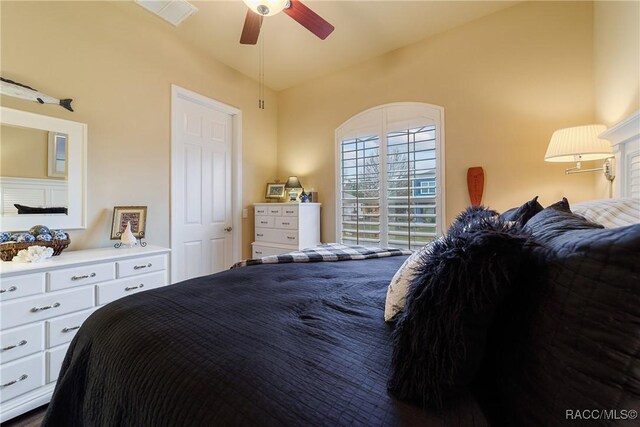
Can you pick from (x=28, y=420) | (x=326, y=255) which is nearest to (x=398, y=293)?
(x=326, y=255)

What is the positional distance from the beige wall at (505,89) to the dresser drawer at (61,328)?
3.23m

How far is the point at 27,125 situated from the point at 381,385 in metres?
2.85

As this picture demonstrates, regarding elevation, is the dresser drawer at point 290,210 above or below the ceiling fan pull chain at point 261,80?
below

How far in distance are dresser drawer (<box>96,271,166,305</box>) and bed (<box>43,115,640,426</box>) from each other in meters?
1.12

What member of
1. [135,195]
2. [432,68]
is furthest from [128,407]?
[432,68]

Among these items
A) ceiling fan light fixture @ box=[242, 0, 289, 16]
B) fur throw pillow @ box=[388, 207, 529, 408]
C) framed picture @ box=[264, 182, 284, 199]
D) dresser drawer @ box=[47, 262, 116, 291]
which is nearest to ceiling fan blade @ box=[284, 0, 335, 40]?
ceiling fan light fixture @ box=[242, 0, 289, 16]

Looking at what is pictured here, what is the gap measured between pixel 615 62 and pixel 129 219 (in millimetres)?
3979

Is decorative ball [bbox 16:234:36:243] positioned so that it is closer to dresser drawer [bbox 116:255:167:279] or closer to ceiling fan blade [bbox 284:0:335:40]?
dresser drawer [bbox 116:255:167:279]

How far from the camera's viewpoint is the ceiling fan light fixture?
169cm

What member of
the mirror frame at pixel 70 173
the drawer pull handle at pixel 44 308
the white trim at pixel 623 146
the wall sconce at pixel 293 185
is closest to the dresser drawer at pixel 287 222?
the wall sconce at pixel 293 185

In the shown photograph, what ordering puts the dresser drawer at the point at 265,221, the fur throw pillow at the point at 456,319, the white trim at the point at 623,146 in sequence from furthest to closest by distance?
1. the dresser drawer at the point at 265,221
2. the white trim at the point at 623,146
3. the fur throw pillow at the point at 456,319

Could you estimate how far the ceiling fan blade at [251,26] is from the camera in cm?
193

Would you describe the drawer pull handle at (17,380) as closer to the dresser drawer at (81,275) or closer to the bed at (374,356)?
the dresser drawer at (81,275)

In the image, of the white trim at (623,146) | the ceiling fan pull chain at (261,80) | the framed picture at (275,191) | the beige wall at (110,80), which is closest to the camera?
the white trim at (623,146)
